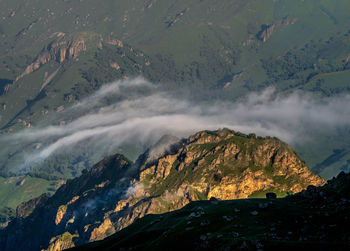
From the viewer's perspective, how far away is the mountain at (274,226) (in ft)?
389

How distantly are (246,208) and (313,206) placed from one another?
27.8 metres

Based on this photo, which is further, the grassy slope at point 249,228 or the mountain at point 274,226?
the grassy slope at point 249,228

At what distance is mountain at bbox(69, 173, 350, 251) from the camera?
119 m

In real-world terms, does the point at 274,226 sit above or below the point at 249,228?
below

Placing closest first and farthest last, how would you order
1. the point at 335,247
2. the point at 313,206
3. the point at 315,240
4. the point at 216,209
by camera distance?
the point at 335,247, the point at 315,240, the point at 313,206, the point at 216,209

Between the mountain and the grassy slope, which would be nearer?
the mountain

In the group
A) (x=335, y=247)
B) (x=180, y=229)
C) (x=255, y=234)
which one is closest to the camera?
(x=335, y=247)

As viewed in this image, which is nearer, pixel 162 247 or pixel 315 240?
pixel 315 240

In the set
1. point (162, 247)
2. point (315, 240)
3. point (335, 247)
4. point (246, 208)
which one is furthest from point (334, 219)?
point (162, 247)

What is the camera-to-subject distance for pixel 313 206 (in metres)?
157

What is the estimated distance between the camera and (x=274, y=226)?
139375 millimetres

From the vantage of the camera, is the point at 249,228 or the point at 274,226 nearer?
the point at 274,226

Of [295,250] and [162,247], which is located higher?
[162,247]

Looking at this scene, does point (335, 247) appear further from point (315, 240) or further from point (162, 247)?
point (162, 247)
